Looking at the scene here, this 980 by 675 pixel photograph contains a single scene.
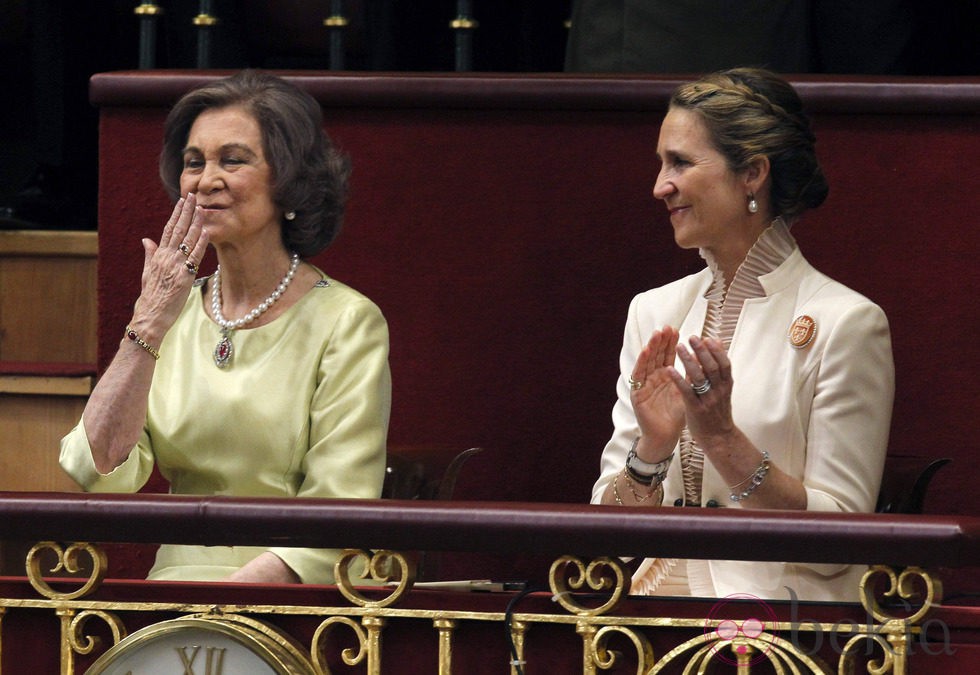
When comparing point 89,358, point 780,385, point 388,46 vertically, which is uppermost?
point 388,46

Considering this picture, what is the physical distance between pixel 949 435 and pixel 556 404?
74 centimetres

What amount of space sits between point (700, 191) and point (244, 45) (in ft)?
5.87

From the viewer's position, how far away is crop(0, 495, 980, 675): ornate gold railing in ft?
6.75

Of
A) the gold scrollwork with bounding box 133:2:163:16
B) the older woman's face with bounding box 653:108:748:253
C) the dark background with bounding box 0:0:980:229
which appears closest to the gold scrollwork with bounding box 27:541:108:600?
the older woman's face with bounding box 653:108:748:253

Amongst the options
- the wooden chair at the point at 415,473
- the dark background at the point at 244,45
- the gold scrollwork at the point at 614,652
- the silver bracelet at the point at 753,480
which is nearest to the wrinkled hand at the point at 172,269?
the wooden chair at the point at 415,473

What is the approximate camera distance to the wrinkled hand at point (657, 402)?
2670 millimetres

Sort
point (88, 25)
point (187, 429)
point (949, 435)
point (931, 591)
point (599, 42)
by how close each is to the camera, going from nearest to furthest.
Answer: point (931, 591)
point (187, 429)
point (949, 435)
point (599, 42)
point (88, 25)

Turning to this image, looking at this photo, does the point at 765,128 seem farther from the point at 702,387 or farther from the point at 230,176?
the point at 230,176

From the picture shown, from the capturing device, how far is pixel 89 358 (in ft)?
13.8

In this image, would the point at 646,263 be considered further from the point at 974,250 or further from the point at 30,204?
the point at 30,204

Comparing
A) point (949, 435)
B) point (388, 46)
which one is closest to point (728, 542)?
point (949, 435)

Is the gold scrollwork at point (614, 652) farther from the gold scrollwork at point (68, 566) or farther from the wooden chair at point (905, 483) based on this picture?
the wooden chair at point (905, 483)
